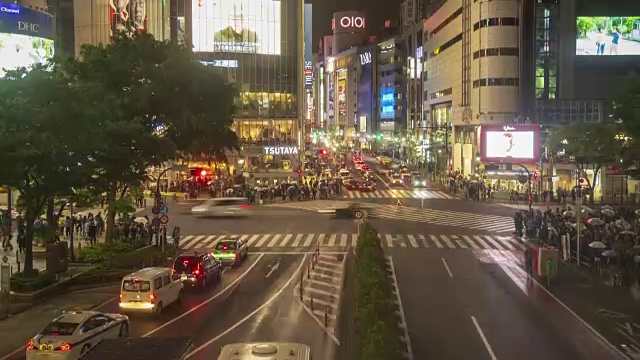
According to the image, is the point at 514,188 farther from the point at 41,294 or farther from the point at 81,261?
the point at 41,294

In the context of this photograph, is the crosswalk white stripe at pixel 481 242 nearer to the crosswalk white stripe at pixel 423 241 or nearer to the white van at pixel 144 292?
the crosswalk white stripe at pixel 423 241

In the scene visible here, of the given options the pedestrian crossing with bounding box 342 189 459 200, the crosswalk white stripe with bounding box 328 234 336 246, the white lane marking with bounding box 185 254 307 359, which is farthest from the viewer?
the pedestrian crossing with bounding box 342 189 459 200

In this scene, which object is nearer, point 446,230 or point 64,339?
point 64,339

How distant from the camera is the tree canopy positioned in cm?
2614

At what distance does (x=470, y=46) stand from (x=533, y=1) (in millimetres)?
9756

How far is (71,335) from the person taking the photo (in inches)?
645

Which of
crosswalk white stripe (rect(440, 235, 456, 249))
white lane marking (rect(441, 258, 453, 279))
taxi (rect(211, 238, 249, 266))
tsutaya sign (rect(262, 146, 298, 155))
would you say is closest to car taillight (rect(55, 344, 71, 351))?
taxi (rect(211, 238, 249, 266))

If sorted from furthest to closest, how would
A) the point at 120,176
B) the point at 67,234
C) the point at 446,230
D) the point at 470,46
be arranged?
1. the point at 470,46
2. the point at 446,230
3. the point at 67,234
4. the point at 120,176

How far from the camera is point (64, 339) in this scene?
16219 mm

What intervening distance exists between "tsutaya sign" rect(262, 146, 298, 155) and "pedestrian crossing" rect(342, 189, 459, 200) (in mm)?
23671

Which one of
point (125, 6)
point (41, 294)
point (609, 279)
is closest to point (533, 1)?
point (125, 6)

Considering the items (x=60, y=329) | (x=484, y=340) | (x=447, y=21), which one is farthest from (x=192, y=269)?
(x=447, y=21)

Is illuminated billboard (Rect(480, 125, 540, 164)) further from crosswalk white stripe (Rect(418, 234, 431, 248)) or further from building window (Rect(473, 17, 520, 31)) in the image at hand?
crosswalk white stripe (Rect(418, 234, 431, 248))

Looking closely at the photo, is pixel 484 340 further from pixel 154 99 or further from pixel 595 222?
pixel 154 99
